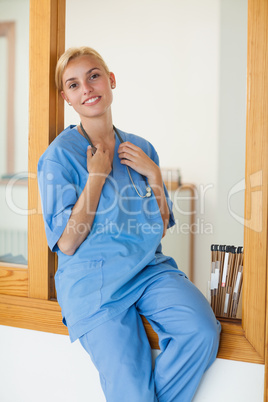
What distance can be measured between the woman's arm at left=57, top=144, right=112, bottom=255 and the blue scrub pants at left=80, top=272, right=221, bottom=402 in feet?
0.84

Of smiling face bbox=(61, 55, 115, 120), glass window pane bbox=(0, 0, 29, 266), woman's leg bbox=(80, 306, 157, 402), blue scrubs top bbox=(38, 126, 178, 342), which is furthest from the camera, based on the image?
glass window pane bbox=(0, 0, 29, 266)

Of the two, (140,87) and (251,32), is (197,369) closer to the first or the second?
(251,32)

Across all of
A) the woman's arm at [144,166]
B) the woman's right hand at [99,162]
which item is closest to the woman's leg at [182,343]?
the woman's arm at [144,166]

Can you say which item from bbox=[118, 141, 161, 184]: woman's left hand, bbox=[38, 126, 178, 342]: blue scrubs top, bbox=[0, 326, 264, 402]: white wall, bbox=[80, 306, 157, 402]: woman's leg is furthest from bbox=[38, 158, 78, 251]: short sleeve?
bbox=[0, 326, 264, 402]: white wall

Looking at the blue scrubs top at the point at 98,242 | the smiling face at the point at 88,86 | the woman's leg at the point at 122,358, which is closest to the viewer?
the woman's leg at the point at 122,358

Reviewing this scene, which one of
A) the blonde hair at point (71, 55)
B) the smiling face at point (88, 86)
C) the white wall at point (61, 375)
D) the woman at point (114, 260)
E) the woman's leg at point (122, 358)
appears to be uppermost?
the blonde hair at point (71, 55)

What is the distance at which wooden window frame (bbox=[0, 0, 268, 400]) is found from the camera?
1.37 meters

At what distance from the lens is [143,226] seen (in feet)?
4.72

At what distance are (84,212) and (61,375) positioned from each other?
2.01ft

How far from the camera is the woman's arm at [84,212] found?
4.42 feet

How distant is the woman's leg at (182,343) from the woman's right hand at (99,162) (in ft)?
1.35

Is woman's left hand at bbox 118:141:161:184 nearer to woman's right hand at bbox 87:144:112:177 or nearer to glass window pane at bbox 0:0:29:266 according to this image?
woman's right hand at bbox 87:144:112:177

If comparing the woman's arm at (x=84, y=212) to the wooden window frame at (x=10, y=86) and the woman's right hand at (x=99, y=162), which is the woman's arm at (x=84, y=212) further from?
the wooden window frame at (x=10, y=86)

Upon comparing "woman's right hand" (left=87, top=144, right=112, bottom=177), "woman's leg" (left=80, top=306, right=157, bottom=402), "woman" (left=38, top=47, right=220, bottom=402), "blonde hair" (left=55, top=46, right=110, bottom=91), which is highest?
"blonde hair" (left=55, top=46, right=110, bottom=91)
